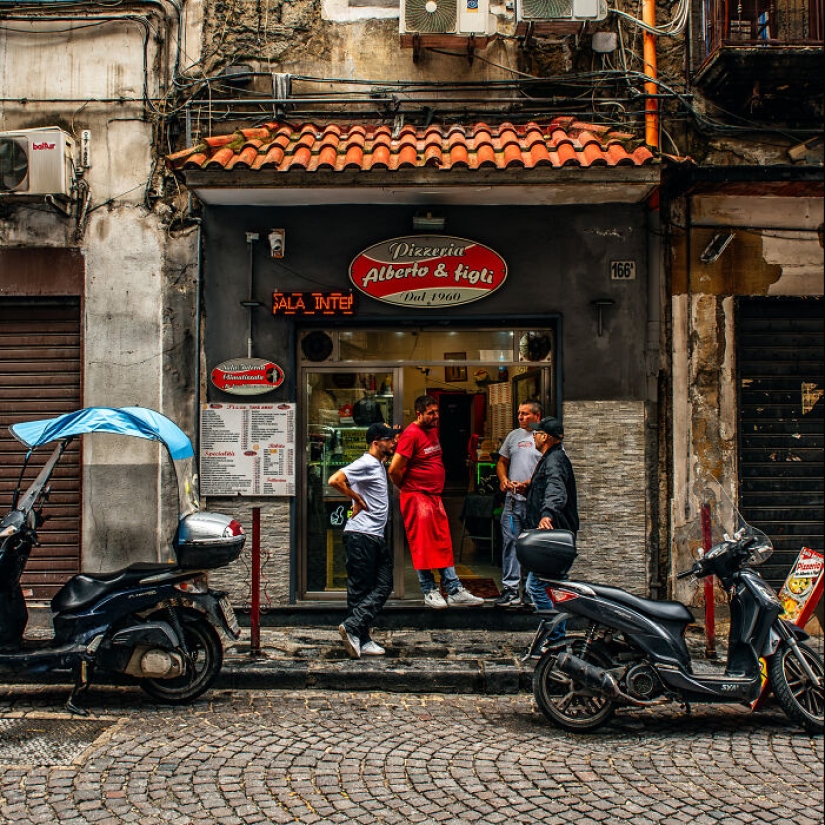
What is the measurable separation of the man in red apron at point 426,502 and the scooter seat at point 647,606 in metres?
2.69

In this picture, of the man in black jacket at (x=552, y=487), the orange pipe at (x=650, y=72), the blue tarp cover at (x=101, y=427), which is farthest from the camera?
the orange pipe at (x=650, y=72)

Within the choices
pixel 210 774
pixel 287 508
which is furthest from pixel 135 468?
pixel 210 774

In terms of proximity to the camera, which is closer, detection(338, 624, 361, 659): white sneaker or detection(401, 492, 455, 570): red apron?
detection(338, 624, 361, 659): white sneaker

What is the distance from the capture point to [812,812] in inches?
175

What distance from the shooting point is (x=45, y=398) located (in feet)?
30.1

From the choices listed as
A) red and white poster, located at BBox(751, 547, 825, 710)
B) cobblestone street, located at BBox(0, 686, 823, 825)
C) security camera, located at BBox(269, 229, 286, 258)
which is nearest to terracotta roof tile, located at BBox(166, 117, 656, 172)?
security camera, located at BBox(269, 229, 286, 258)

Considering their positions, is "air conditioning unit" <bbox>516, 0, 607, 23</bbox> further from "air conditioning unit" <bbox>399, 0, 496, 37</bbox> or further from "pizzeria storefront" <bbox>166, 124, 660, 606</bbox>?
"pizzeria storefront" <bbox>166, 124, 660, 606</bbox>

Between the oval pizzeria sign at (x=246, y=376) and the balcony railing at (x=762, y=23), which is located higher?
the balcony railing at (x=762, y=23)

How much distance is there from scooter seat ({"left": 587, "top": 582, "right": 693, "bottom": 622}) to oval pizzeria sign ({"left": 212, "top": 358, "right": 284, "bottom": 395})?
4139 millimetres

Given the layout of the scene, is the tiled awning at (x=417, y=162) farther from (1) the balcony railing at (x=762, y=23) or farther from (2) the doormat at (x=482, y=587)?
(2) the doormat at (x=482, y=587)

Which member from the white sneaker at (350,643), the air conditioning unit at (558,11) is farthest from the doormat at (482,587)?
the air conditioning unit at (558,11)

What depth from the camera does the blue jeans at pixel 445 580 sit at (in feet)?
28.1

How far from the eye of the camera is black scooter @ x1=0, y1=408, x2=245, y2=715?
6.18m

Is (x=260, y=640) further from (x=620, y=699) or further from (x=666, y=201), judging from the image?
(x=666, y=201)
